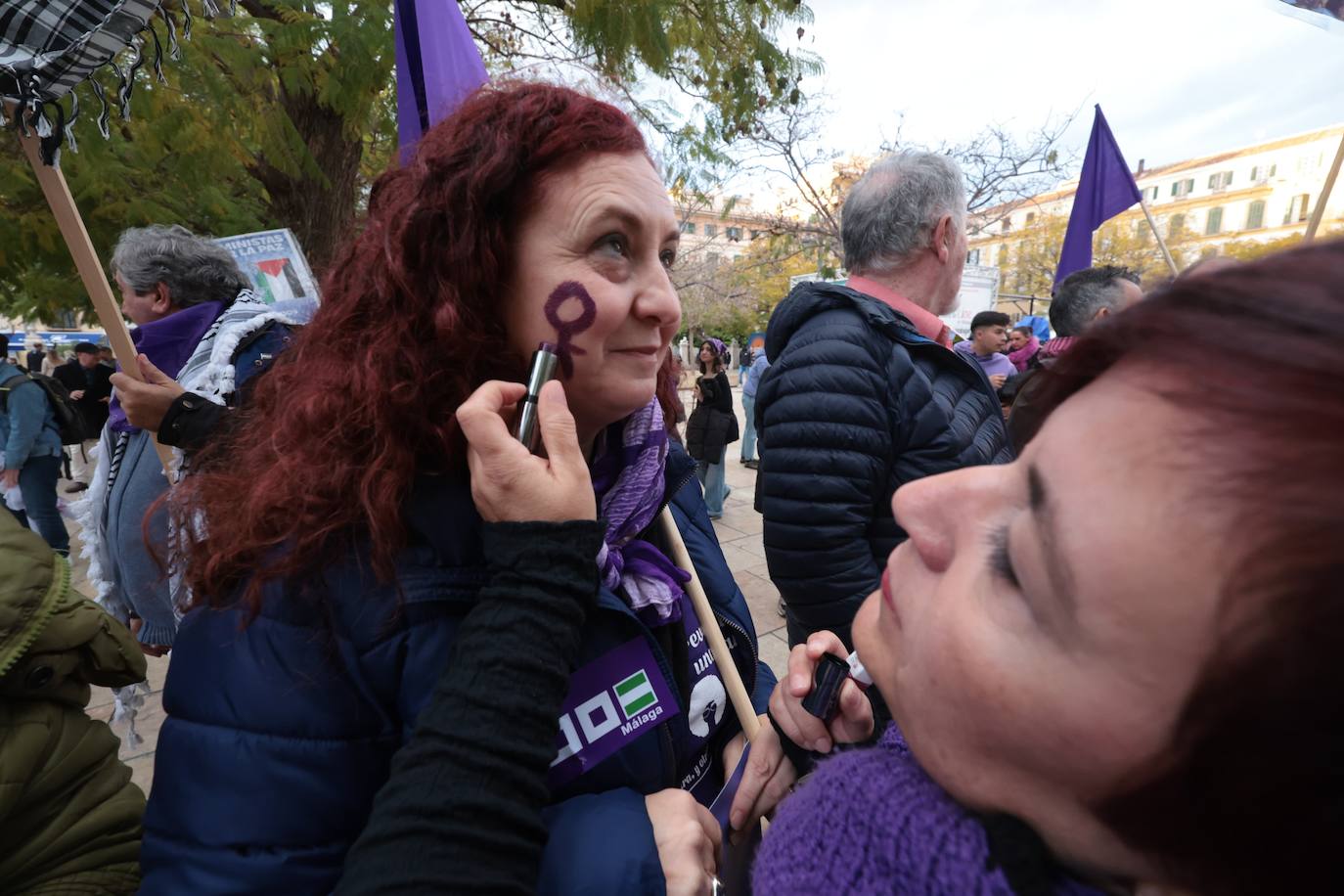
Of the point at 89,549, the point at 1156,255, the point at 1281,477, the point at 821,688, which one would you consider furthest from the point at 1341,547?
the point at 1156,255

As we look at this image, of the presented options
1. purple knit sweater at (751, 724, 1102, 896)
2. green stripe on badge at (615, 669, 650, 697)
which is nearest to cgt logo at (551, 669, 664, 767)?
green stripe on badge at (615, 669, 650, 697)

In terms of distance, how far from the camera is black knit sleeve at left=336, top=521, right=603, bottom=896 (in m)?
→ 0.73

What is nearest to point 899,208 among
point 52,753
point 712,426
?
point 52,753

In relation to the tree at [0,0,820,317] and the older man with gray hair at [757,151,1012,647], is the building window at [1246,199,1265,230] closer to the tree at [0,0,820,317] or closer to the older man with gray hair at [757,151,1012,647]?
the tree at [0,0,820,317]

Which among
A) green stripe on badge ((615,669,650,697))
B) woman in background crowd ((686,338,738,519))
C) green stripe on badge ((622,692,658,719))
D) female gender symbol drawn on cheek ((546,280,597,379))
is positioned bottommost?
woman in background crowd ((686,338,738,519))

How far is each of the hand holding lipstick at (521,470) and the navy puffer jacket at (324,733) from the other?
0.47 feet

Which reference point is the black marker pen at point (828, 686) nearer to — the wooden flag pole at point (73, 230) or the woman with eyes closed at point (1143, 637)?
the woman with eyes closed at point (1143, 637)

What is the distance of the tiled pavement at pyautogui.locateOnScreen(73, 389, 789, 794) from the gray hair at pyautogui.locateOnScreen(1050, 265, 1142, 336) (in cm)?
277

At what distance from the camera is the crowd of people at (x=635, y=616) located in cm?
44

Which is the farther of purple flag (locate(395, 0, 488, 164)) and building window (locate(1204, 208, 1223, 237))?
building window (locate(1204, 208, 1223, 237))

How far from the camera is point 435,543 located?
103 centimetres

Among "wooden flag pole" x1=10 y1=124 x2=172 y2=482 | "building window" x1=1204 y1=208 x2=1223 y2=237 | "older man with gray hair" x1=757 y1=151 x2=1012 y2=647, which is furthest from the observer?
"building window" x1=1204 y1=208 x2=1223 y2=237

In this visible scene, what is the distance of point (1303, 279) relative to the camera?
486 millimetres

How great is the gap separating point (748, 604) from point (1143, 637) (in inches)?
192
